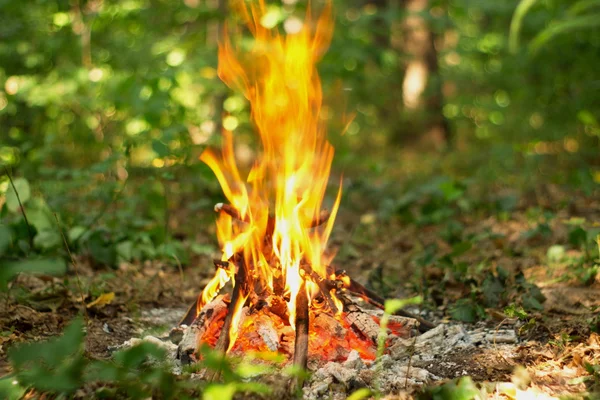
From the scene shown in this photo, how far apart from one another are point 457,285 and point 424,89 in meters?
6.90

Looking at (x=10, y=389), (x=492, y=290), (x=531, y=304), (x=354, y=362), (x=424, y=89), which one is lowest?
(x=10, y=389)

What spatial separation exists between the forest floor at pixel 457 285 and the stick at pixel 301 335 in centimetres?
58

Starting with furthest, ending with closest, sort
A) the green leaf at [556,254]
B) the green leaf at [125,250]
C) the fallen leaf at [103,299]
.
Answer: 1. the green leaf at [125,250]
2. the green leaf at [556,254]
3. the fallen leaf at [103,299]

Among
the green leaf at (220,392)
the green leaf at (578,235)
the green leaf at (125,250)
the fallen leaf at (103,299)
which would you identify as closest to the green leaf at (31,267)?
the green leaf at (220,392)

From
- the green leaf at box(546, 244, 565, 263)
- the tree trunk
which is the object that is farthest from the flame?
the tree trunk

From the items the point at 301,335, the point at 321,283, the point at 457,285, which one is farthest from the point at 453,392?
the point at 457,285

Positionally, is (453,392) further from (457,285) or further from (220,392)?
(457,285)

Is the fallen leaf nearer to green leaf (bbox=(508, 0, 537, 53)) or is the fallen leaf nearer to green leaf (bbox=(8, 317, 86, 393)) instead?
green leaf (bbox=(8, 317, 86, 393))

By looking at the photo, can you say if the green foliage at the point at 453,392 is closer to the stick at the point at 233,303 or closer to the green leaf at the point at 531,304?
the stick at the point at 233,303

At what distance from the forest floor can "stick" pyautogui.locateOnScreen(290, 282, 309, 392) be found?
58 cm

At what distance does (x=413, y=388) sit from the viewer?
2637mm

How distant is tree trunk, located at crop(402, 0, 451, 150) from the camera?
1078cm

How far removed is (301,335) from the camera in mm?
2914

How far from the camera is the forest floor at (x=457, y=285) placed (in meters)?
2.96
